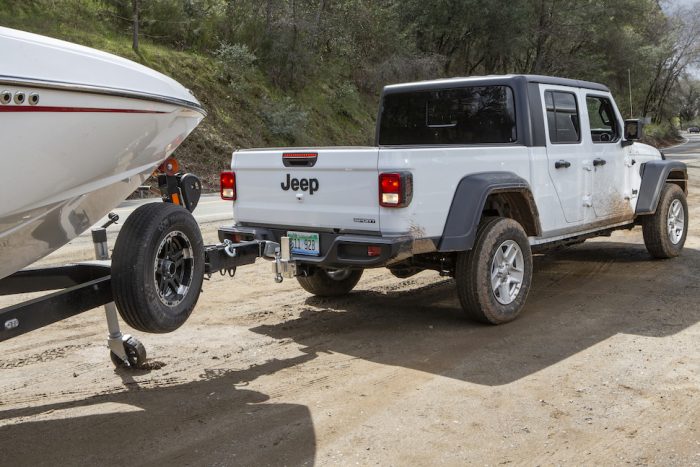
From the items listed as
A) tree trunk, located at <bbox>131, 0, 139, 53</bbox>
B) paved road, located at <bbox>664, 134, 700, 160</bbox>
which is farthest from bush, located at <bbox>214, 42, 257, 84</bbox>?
paved road, located at <bbox>664, 134, 700, 160</bbox>

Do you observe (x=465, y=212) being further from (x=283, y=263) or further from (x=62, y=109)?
(x=62, y=109)

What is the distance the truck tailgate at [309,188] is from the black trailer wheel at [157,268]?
50.6 inches

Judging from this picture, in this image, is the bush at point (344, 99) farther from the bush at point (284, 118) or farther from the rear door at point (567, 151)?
the rear door at point (567, 151)

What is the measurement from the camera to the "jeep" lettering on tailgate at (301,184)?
5625 mm

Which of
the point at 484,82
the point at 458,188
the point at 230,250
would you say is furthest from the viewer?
the point at 484,82

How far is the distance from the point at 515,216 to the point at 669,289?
1947 millimetres

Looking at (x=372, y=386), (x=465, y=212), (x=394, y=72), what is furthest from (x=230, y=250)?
(x=394, y=72)

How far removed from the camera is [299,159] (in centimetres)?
570

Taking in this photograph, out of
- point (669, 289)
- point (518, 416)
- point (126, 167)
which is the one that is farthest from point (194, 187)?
point (669, 289)

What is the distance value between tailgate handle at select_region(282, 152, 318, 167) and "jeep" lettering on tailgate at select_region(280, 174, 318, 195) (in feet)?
0.36

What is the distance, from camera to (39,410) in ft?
13.9

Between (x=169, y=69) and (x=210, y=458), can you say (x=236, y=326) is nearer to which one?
(x=210, y=458)

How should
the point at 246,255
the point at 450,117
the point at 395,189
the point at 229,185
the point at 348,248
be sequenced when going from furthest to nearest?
the point at 450,117, the point at 229,185, the point at 348,248, the point at 246,255, the point at 395,189

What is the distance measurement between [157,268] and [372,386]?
1510mm
